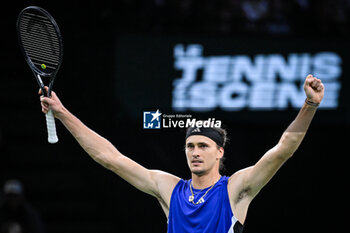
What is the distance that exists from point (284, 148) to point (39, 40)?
2206mm

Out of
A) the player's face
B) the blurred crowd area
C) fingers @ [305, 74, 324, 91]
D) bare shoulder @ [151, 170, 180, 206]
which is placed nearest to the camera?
fingers @ [305, 74, 324, 91]

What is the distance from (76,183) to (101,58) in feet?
7.63

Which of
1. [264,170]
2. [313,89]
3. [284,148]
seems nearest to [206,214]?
[264,170]

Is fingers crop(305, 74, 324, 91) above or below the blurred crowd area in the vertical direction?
below

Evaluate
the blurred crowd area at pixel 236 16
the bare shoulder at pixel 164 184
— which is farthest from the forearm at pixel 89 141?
the blurred crowd area at pixel 236 16

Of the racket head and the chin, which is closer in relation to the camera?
the chin

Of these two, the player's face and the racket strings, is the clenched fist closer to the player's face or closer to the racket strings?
the player's face

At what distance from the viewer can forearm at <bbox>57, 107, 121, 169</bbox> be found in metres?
5.39

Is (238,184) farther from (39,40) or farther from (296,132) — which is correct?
(39,40)

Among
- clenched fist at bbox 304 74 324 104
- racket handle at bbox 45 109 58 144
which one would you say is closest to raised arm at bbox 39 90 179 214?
racket handle at bbox 45 109 58 144

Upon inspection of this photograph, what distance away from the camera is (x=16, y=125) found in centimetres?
1190

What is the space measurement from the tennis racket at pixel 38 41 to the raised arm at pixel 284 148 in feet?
5.76

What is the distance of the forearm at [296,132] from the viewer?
16.0 ft

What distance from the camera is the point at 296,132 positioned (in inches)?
192
